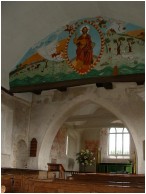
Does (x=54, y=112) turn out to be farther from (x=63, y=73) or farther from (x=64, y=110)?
(x=63, y=73)

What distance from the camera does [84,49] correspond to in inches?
452

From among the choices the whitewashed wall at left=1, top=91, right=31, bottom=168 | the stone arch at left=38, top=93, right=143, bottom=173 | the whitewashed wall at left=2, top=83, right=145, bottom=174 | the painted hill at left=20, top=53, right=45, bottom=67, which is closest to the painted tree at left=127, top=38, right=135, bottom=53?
the whitewashed wall at left=2, top=83, right=145, bottom=174

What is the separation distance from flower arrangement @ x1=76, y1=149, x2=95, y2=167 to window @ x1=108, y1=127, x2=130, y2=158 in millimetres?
1913

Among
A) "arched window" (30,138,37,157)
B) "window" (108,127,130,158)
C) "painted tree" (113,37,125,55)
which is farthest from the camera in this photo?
"window" (108,127,130,158)

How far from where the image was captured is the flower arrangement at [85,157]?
19094 mm

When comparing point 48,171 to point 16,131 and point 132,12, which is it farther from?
point 132,12

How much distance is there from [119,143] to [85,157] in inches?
122

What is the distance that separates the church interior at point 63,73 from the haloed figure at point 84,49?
38 mm

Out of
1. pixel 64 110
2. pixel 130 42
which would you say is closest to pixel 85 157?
pixel 64 110

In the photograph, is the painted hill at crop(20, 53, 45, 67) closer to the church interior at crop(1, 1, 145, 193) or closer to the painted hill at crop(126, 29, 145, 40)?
the church interior at crop(1, 1, 145, 193)

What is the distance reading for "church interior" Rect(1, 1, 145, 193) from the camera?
10.4 metres

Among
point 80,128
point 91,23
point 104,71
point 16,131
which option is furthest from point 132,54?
point 80,128

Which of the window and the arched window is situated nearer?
the arched window

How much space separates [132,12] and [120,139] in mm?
12589
